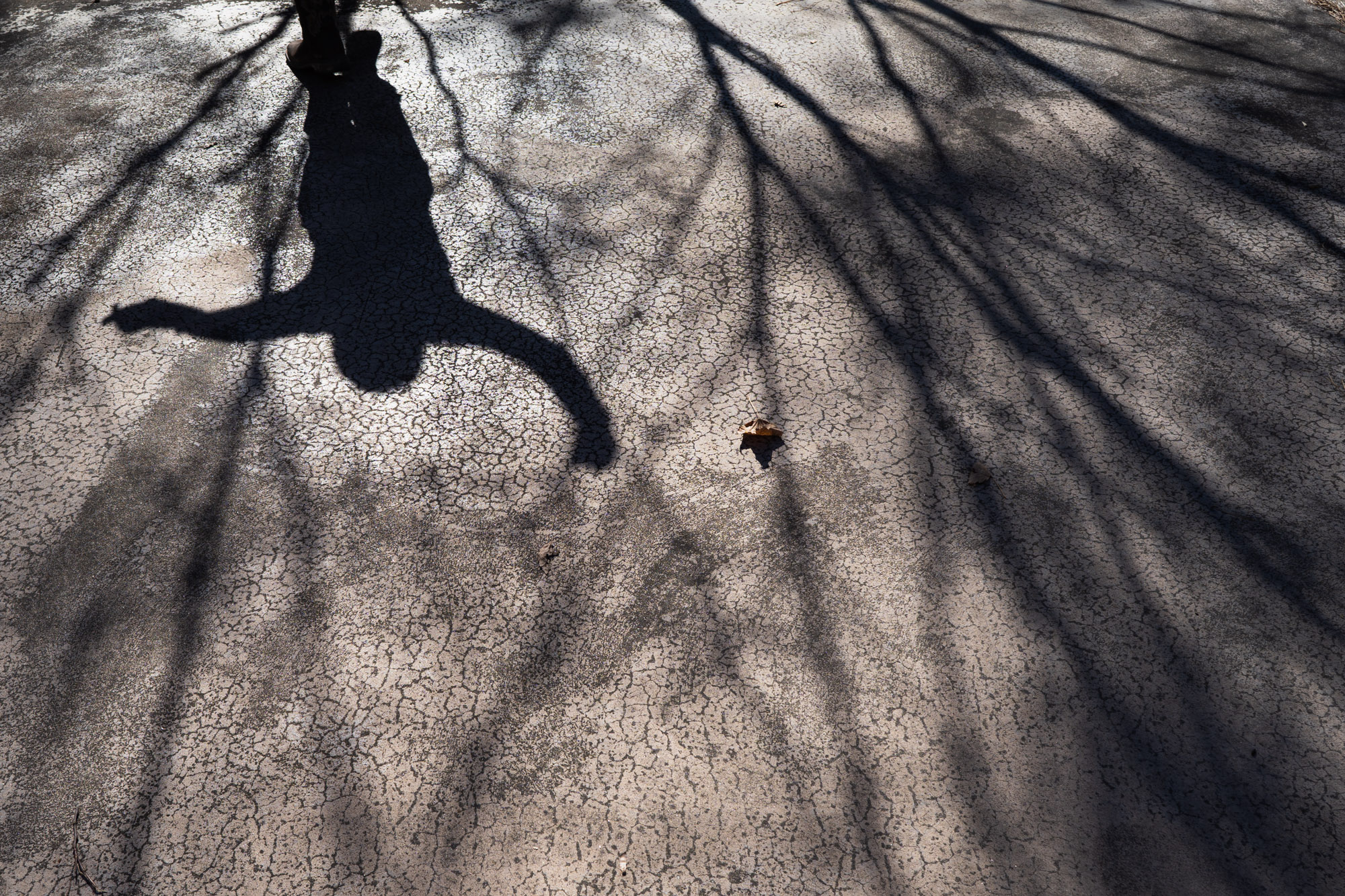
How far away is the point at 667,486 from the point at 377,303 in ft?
4.97

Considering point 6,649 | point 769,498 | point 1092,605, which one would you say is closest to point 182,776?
point 6,649

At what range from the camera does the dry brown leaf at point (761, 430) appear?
306cm

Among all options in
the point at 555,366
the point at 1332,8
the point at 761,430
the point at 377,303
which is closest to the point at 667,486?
the point at 761,430

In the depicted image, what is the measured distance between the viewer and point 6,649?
2.50 meters

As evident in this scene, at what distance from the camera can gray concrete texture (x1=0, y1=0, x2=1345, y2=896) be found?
2174 mm

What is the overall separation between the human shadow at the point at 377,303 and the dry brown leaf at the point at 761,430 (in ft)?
1.48

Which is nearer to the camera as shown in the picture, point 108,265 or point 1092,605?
point 1092,605

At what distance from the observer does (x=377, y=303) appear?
3.62 meters

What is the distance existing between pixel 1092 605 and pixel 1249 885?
2.55 feet

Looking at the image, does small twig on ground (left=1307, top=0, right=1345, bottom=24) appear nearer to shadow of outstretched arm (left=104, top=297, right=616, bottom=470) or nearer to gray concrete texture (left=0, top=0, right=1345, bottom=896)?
gray concrete texture (left=0, top=0, right=1345, bottom=896)

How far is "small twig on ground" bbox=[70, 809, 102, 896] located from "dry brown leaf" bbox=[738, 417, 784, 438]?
212 centimetres

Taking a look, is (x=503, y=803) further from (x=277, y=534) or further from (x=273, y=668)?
(x=277, y=534)

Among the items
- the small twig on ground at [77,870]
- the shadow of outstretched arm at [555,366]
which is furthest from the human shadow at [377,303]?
the small twig on ground at [77,870]

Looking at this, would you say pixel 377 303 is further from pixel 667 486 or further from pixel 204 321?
pixel 667 486
